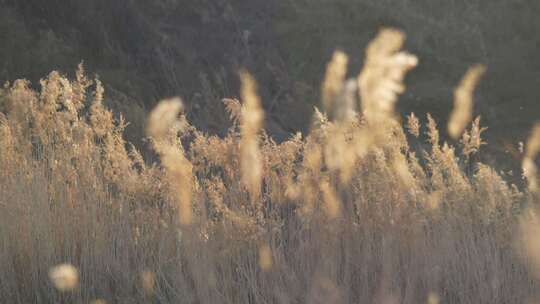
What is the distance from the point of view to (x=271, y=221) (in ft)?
11.0

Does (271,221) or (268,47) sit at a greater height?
(268,47)

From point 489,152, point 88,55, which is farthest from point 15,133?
point 489,152

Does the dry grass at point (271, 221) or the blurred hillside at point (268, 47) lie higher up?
the blurred hillside at point (268, 47)

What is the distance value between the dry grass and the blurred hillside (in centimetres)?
339

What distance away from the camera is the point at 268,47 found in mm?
10102

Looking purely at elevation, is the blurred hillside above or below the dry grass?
above

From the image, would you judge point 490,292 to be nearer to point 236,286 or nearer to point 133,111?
point 236,286

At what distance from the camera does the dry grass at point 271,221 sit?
317 centimetres

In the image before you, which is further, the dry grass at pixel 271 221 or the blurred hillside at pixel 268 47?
the blurred hillside at pixel 268 47

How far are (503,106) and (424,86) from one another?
41.0 inches

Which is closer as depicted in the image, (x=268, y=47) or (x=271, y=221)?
(x=271, y=221)

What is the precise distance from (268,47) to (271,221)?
22.7 ft

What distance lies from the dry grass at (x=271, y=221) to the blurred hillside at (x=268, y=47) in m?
3.39

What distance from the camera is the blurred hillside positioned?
8.20 m
